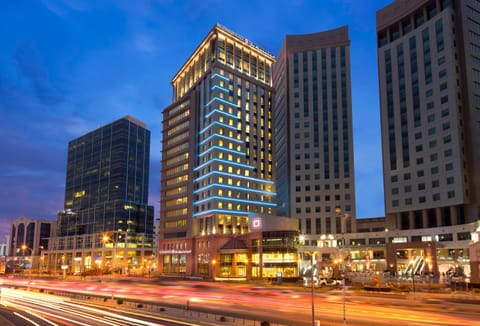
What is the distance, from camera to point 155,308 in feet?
153

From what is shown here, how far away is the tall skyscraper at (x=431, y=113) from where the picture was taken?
119 metres

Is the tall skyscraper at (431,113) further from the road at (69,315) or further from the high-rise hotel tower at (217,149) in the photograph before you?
the road at (69,315)

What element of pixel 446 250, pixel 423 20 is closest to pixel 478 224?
pixel 446 250

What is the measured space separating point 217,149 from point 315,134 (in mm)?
45245

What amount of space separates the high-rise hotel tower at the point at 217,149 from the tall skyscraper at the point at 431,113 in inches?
1702

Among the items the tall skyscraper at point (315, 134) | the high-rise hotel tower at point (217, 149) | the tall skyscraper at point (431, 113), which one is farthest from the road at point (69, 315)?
the tall skyscraper at point (315, 134)

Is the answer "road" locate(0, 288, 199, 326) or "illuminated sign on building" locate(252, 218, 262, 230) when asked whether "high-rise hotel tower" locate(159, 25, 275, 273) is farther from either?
"road" locate(0, 288, 199, 326)

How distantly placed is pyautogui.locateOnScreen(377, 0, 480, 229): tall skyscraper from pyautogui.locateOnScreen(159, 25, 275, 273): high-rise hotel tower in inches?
1702

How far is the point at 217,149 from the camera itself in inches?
5428

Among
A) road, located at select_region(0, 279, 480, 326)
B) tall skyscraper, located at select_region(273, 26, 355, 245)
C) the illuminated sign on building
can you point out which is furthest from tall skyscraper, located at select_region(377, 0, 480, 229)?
road, located at select_region(0, 279, 480, 326)

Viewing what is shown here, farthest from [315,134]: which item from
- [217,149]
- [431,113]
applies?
[431,113]

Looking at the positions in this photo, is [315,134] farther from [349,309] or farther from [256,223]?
[349,309]

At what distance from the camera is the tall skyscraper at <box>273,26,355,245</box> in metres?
158

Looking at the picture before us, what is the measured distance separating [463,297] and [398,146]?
84.2m
